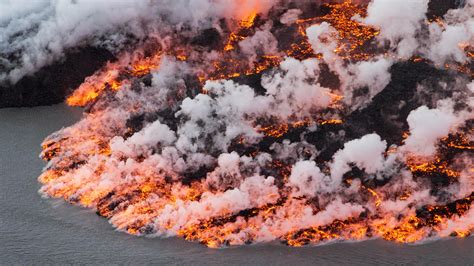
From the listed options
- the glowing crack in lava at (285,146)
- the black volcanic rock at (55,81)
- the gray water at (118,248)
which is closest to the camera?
the gray water at (118,248)

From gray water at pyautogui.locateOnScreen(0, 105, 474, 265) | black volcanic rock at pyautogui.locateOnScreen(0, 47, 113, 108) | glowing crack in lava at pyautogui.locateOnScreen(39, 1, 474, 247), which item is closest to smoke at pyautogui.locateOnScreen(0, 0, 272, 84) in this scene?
black volcanic rock at pyautogui.locateOnScreen(0, 47, 113, 108)

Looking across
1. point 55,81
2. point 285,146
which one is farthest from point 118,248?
point 55,81

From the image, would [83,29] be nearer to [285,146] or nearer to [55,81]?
[55,81]

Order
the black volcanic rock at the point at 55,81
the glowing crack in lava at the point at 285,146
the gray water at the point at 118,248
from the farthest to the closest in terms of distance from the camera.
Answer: the black volcanic rock at the point at 55,81 < the glowing crack in lava at the point at 285,146 < the gray water at the point at 118,248

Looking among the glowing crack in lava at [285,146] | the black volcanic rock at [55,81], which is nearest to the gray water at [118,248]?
the glowing crack in lava at [285,146]

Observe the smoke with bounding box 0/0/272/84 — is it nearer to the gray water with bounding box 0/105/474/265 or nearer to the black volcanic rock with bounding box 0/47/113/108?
the black volcanic rock with bounding box 0/47/113/108

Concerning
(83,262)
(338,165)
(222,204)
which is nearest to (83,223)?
(83,262)

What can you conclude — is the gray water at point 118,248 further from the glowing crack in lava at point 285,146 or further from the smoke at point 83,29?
the smoke at point 83,29
